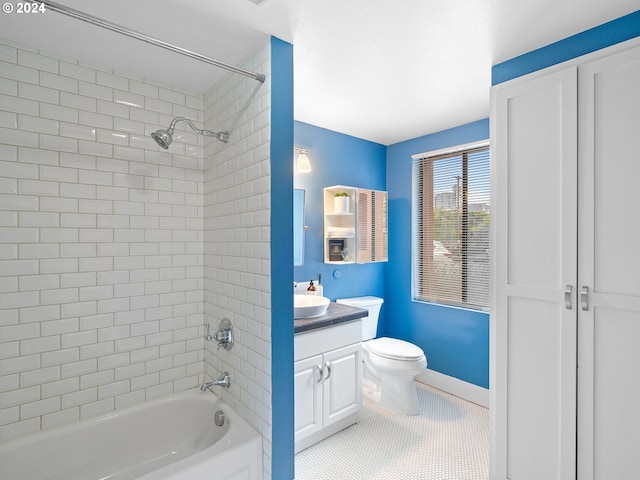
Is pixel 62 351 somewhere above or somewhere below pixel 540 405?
above

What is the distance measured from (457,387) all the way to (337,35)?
3007 millimetres

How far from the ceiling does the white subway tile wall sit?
14cm

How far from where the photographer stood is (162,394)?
2.07 meters

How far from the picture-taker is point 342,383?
7.72ft

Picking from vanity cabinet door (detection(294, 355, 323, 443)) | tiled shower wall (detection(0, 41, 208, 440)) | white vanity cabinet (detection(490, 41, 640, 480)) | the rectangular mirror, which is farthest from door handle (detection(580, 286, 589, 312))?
tiled shower wall (detection(0, 41, 208, 440))

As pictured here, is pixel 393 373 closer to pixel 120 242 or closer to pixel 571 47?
pixel 120 242

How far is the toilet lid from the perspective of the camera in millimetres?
2604

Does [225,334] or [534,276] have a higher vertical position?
[534,276]

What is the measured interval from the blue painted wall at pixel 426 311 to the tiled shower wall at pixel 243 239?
2.07 metres

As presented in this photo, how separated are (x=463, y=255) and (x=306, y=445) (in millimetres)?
2095

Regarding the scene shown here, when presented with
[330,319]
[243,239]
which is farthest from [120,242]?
[330,319]

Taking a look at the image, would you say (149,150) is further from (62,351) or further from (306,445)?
(306,445)

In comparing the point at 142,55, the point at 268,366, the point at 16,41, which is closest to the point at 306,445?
the point at 268,366

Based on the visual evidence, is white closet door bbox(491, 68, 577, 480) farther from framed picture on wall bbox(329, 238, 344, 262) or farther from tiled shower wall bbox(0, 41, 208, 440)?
tiled shower wall bbox(0, 41, 208, 440)
